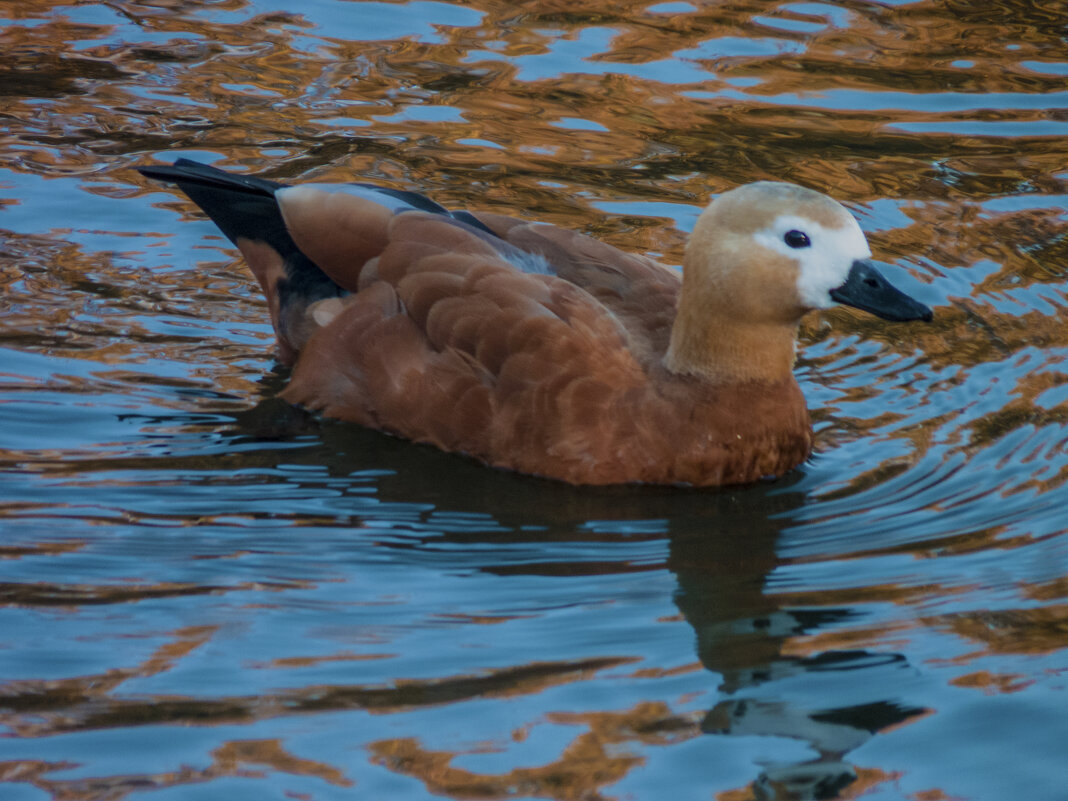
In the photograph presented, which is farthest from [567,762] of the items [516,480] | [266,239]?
[266,239]

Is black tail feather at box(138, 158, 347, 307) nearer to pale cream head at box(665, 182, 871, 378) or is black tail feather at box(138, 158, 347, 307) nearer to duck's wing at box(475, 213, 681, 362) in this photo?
duck's wing at box(475, 213, 681, 362)

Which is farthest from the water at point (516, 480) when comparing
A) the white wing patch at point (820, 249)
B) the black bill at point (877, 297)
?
the white wing patch at point (820, 249)

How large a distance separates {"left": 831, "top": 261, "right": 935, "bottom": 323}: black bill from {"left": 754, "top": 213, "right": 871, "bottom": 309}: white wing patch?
4 centimetres

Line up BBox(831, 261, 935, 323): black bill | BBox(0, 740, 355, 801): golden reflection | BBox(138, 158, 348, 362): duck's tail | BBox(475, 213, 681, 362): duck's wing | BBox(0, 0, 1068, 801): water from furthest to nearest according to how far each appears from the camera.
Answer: BBox(138, 158, 348, 362): duck's tail < BBox(475, 213, 681, 362): duck's wing < BBox(831, 261, 935, 323): black bill < BBox(0, 0, 1068, 801): water < BBox(0, 740, 355, 801): golden reflection

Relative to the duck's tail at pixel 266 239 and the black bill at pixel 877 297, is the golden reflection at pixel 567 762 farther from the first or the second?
the duck's tail at pixel 266 239

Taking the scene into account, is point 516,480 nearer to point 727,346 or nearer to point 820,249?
point 727,346

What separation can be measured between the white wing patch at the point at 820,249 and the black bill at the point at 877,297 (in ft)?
0.12

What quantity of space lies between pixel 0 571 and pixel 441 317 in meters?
1.85

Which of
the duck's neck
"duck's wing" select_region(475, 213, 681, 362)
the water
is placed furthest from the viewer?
"duck's wing" select_region(475, 213, 681, 362)

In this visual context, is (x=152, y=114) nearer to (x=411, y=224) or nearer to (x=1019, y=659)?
(x=411, y=224)

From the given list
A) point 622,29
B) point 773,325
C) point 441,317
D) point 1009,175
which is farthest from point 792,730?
point 622,29

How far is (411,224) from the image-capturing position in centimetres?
610

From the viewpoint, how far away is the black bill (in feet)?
17.5

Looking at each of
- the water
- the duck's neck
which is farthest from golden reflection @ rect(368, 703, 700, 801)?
the duck's neck
